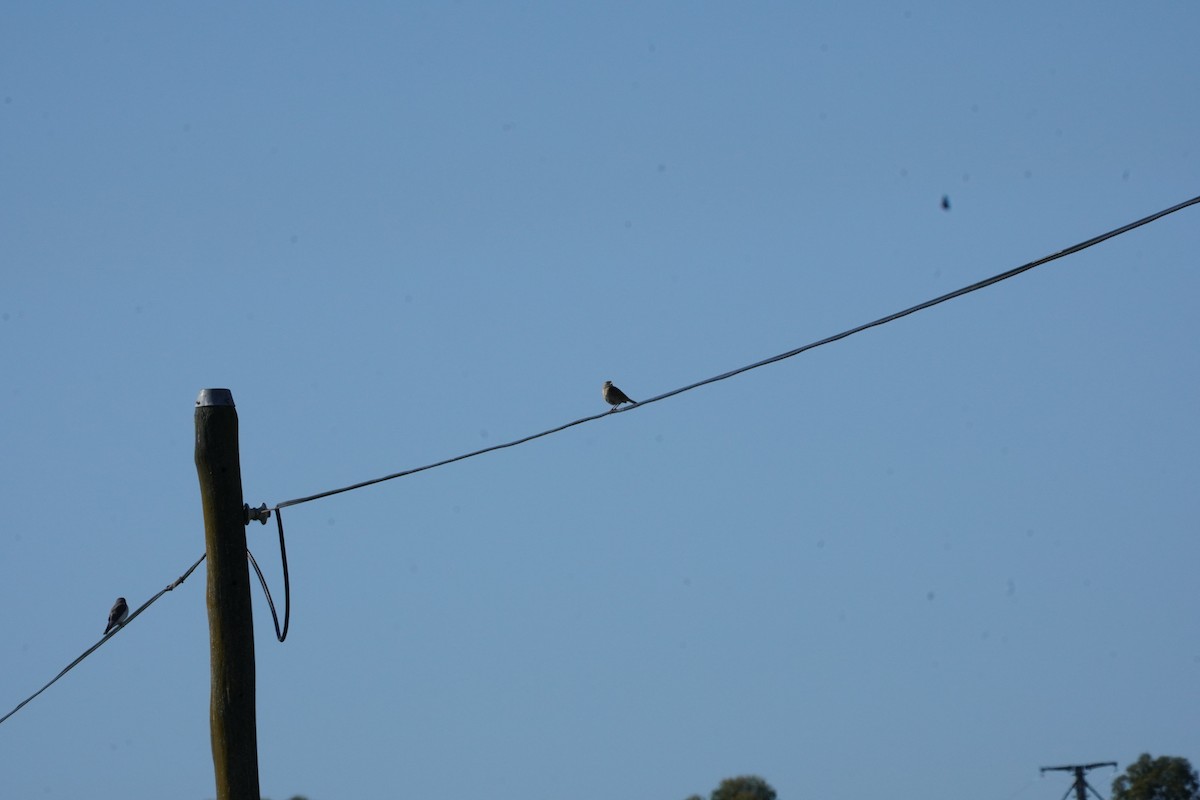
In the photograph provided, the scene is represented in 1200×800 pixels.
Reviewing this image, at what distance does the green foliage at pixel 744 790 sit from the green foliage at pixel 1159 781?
25.1 m

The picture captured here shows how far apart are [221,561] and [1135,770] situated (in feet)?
267

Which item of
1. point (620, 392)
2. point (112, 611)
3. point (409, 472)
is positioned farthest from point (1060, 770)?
point (409, 472)

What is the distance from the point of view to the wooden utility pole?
15070mm

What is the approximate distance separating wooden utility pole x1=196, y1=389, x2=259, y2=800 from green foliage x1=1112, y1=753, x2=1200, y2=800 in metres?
78.4

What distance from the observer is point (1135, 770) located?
91.7m

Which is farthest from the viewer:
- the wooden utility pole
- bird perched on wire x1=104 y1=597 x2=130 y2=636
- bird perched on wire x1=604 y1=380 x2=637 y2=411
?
Answer: bird perched on wire x1=604 y1=380 x2=637 y2=411

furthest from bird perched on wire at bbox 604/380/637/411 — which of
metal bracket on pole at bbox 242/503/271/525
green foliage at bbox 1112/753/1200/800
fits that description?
green foliage at bbox 1112/753/1200/800

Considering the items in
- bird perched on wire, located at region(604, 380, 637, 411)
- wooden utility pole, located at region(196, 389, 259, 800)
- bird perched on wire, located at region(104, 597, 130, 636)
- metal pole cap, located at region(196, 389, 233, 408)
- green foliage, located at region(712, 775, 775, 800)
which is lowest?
wooden utility pole, located at region(196, 389, 259, 800)

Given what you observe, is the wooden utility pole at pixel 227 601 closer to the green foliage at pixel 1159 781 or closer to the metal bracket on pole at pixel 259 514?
the metal bracket on pole at pixel 259 514

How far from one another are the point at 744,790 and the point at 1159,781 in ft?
89.4

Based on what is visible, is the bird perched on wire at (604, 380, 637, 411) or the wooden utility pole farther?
the bird perched on wire at (604, 380, 637, 411)

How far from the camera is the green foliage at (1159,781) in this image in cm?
8981

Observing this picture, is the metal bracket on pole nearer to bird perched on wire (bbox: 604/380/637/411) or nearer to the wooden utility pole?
the wooden utility pole

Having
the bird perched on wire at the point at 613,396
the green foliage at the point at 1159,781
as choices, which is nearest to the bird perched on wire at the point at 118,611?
the bird perched on wire at the point at 613,396
